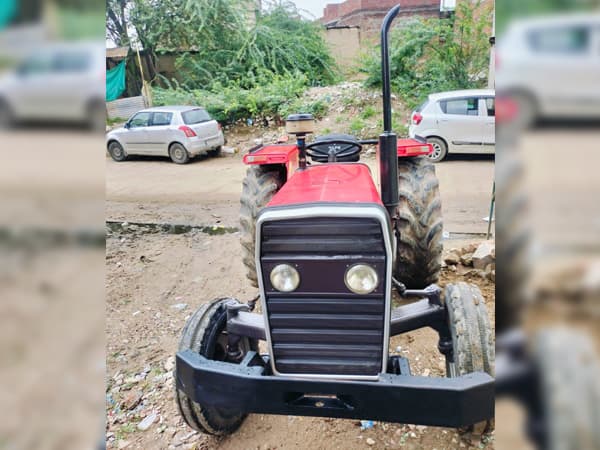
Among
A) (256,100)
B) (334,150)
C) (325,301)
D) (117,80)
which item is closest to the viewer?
(325,301)

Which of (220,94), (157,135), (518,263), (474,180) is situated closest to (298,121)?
(518,263)

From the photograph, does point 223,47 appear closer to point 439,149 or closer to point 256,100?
point 256,100

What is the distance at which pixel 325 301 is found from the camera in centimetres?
168

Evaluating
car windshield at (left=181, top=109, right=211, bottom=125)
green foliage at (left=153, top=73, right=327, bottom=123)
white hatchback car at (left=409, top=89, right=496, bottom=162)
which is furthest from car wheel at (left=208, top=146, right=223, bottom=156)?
white hatchback car at (left=409, top=89, right=496, bottom=162)

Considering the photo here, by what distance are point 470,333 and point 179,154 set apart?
9284mm

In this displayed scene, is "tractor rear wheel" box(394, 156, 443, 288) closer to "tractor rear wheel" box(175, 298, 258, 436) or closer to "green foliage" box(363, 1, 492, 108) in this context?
"tractor rear wheel" box(175, 298, 258, 436)

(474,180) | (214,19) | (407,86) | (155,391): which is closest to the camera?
(155,391)

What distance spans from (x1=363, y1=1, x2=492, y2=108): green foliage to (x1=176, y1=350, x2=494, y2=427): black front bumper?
10.6m

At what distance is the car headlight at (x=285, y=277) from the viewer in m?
1.65

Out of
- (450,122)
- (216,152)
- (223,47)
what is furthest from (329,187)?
(223,47)

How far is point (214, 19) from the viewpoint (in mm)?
15078

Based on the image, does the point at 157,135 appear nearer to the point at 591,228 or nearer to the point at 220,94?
the point at 220,94

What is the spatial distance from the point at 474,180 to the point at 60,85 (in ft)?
24.2

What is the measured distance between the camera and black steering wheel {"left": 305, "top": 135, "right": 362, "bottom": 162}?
319 cm
